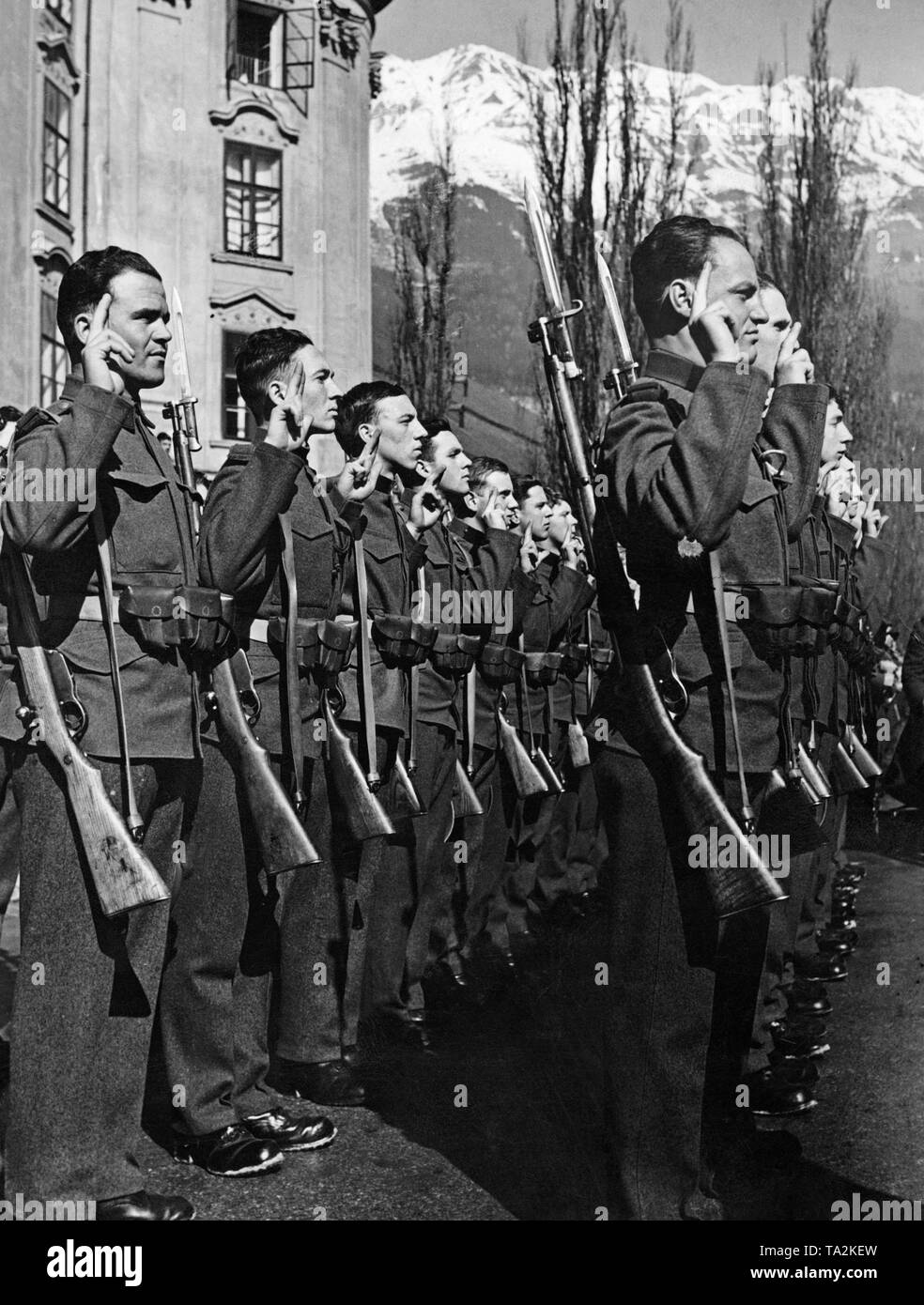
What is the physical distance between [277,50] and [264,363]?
57.8 feet

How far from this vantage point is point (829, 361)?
10.9 metres

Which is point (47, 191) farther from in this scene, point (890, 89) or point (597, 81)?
point (890, 89)

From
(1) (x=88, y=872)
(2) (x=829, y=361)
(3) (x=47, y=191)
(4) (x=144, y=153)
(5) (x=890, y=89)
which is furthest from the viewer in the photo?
(4) (x=144, y=153)

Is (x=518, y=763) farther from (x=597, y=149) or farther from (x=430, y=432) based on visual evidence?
(x=597, y=149)

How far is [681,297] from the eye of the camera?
3.18 metres

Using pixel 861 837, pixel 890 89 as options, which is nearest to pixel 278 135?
pixel 861 837

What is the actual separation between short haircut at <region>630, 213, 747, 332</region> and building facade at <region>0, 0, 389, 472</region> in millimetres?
12203

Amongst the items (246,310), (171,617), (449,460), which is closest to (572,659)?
(449,460)

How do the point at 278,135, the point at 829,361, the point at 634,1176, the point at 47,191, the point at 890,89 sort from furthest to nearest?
1. the point at 278,135
2. the point at 47,191
3. the point at 829,361
4. the point at 890,89
5. the point at 634,1176

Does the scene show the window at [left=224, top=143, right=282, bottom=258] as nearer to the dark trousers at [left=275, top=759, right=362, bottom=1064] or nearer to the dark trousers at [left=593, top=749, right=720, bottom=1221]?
the dark trousers at [left=275, top=759, right=362, bottom=1064]

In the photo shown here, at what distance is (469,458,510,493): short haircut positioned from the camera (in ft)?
22.2

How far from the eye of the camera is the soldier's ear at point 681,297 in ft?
10.4

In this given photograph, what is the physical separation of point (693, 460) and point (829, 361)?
8479 millimetres
